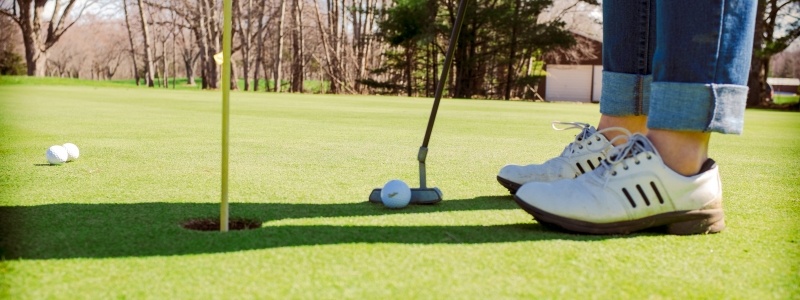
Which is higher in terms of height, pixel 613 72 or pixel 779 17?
pixel 779 17

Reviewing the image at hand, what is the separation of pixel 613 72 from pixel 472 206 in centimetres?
74

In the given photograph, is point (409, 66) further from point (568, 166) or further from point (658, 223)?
point (658, 223)

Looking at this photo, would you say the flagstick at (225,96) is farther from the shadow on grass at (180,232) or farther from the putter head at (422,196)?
the putter head at (422,196)

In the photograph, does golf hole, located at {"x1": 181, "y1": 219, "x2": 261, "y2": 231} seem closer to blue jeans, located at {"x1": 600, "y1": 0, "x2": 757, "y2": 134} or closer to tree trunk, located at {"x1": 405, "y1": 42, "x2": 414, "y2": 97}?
blue jeans, located at {"x1": 600, "y1": 0, "x2": 757, "y2": 134}

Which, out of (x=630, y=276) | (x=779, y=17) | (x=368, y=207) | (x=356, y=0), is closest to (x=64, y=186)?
(x=368, y=207)

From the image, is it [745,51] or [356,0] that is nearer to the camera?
[745,51]

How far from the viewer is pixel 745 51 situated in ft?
5.63

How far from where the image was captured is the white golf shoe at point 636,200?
1705mm

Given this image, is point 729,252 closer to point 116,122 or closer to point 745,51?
point 745,51

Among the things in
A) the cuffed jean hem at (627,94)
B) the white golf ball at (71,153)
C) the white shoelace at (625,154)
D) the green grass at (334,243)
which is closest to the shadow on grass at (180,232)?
the green grass at (334,243)

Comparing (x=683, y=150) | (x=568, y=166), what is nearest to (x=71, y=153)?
(x=568, y=166)

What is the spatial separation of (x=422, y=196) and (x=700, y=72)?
2.88 feet

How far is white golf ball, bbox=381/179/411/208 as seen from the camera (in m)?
1.97

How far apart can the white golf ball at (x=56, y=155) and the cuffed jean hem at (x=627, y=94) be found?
7.73ft
